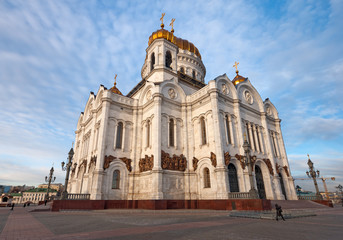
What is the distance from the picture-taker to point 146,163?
65.3 ft

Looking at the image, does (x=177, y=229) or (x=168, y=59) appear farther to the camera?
(x=168, y=59)

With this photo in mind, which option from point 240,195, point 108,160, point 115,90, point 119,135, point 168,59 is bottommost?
point 240,195

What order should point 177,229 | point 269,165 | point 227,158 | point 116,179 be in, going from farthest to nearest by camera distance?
point 269,165
point 116,179
point 227,158
point 177,229

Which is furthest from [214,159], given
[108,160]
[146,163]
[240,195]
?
[108,160]

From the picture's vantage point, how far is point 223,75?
2236 cm

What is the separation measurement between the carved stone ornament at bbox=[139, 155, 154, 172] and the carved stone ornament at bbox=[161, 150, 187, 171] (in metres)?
1.14

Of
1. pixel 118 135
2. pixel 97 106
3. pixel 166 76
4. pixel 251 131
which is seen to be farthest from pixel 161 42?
pixel 251 131

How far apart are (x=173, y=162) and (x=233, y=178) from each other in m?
5.84

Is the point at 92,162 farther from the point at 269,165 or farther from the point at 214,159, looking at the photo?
the point at 269,165

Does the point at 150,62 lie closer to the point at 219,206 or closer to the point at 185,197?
the point at 185,197

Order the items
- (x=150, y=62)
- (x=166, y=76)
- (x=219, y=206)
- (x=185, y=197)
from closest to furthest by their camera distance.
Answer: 1. (x=219, y=206)
2. (x=185, y=197)
3. (x=166, y=76)
4. (x=150, y=62)

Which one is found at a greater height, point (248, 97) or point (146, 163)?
point (248, 97)

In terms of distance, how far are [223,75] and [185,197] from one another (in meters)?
13.6

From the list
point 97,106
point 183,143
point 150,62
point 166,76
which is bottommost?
point 183,143
